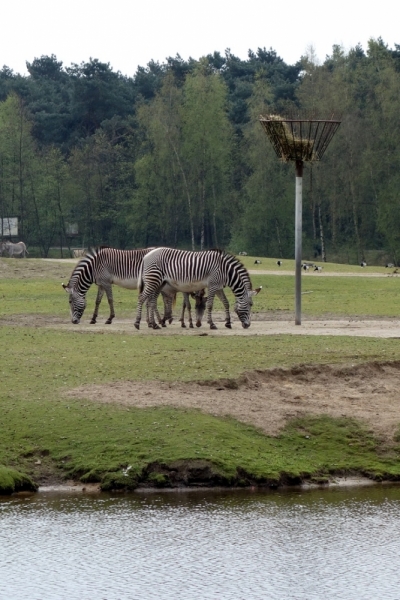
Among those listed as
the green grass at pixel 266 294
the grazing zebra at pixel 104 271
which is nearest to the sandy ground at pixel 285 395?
the grazing zebra at pixel 104 271

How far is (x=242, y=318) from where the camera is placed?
80.0ft

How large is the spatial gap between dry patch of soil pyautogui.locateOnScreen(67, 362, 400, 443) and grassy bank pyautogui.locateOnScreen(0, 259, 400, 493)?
268 mm

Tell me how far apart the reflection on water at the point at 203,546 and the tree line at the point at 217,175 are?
188 feet

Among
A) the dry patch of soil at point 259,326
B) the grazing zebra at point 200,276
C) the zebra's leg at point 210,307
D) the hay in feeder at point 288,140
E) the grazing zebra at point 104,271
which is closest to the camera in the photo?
the dry patch of soil at point 259,326

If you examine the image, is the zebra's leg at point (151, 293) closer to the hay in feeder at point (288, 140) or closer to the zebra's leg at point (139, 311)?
the zebra's leg at point (139, 311)

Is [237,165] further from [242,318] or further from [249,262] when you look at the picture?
[242,318]

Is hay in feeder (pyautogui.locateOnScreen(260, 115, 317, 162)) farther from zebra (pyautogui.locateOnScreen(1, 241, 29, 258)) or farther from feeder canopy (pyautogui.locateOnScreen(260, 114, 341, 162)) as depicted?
zebra (pyautogui.locateOnScreen(1, 241, 29, 258))

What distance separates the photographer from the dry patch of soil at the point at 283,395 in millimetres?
15242

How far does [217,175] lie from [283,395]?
61.8 meters

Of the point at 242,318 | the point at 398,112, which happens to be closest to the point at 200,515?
the point at 242,318

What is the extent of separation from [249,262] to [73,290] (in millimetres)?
25375

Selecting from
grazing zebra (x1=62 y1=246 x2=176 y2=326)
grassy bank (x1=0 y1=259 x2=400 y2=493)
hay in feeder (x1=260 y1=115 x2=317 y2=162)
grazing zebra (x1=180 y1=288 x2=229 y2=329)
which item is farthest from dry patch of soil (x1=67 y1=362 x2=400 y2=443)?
grazing zebra (x1=62 y1=246 x2=176 y2=326)

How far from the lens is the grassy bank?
13359 millimetres

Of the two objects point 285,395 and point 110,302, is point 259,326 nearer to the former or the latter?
point 110,302
